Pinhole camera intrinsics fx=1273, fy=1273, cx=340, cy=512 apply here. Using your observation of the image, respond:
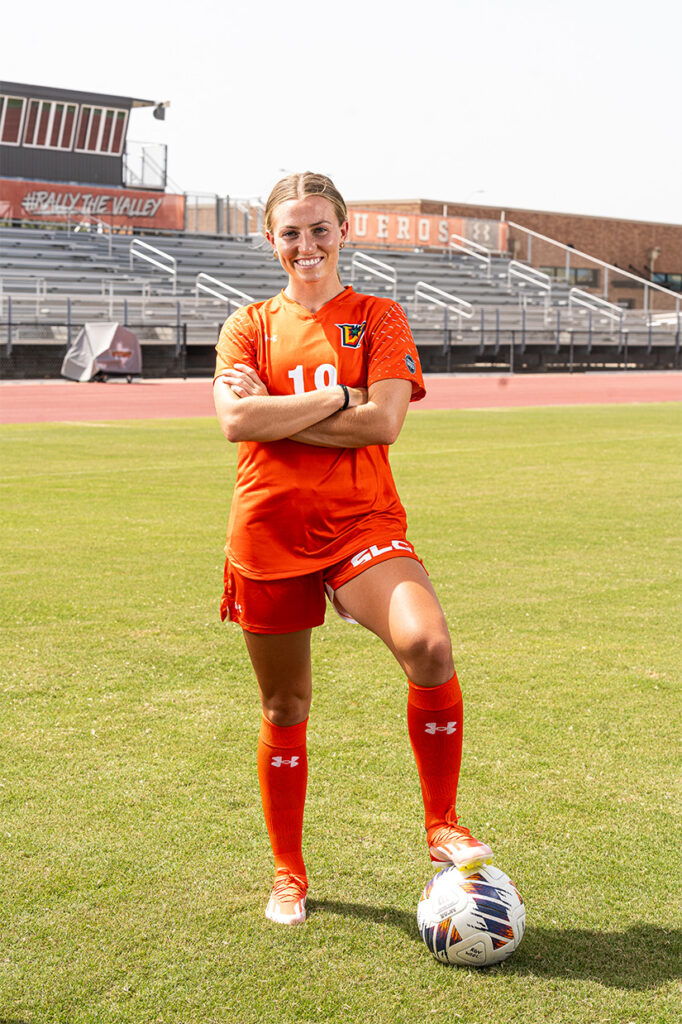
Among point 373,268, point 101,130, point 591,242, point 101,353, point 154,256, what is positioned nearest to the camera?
point 101,353

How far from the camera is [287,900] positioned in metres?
3.38

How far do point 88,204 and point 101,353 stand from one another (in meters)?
16.0

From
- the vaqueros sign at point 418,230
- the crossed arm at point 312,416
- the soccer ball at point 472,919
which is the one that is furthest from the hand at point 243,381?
the vaqueros sign at point 418,230

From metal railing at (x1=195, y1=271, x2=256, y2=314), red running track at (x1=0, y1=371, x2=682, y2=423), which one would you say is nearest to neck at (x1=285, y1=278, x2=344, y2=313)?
red running track at (x1=0, y1=371, x2=682, y2=423)

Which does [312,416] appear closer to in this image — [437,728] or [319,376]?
[319,376]

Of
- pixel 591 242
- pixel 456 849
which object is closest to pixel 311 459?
pixel 456 849

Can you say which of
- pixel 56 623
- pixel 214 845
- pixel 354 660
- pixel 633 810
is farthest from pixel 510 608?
pixel 214 845

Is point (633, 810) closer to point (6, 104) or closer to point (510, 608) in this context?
point (510, 608)

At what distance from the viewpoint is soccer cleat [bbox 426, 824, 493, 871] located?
3.25 meters

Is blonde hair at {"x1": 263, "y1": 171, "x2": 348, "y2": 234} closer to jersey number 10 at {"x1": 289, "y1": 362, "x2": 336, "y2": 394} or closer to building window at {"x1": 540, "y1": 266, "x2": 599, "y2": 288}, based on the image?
jersey number 10 at {"x1": 289, "y1": 362, "x2": 336, "y2": 394}

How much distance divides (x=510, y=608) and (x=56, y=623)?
250 cm

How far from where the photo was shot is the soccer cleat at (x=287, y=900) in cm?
335

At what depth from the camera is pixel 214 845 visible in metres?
3.86

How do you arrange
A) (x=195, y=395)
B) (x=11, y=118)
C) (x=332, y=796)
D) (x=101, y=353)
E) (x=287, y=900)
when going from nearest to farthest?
(x=287, y=900)
(x=332, y=796)
(x=195, y=395)
(x=101, y=353)
(x=11, y=118)
